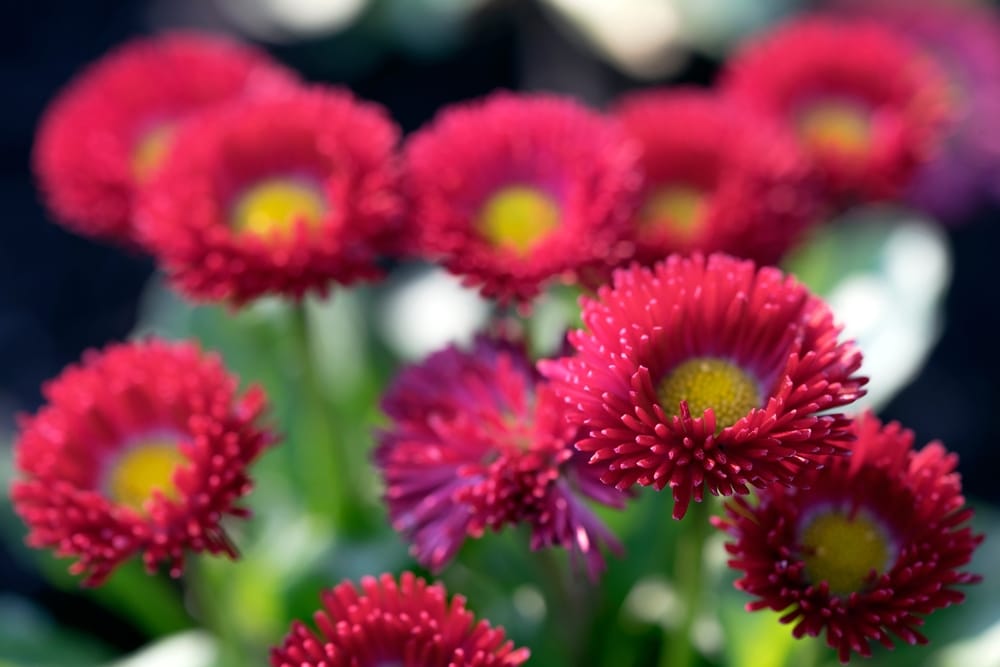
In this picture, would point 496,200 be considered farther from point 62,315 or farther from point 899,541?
point 62,315

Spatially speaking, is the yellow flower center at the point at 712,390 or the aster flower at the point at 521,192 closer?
the yellow flower center at the point at 712,390

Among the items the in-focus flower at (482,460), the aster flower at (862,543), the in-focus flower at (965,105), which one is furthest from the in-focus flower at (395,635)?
the in-focus flower at (965,105)

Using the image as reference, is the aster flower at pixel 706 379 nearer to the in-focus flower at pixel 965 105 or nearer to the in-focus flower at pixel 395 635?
the in-focus flower at pixel 395 635

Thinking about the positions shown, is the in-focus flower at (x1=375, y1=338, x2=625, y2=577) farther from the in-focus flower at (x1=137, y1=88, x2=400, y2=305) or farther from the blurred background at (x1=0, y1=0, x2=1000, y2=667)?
the blurred background at (x1=0, y1=0, x2=1000, y2=667)

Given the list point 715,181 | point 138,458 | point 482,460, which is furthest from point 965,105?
point 138,458

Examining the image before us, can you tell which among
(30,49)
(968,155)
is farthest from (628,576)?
(30,49)

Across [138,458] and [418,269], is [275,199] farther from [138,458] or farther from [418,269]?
[418,269]
